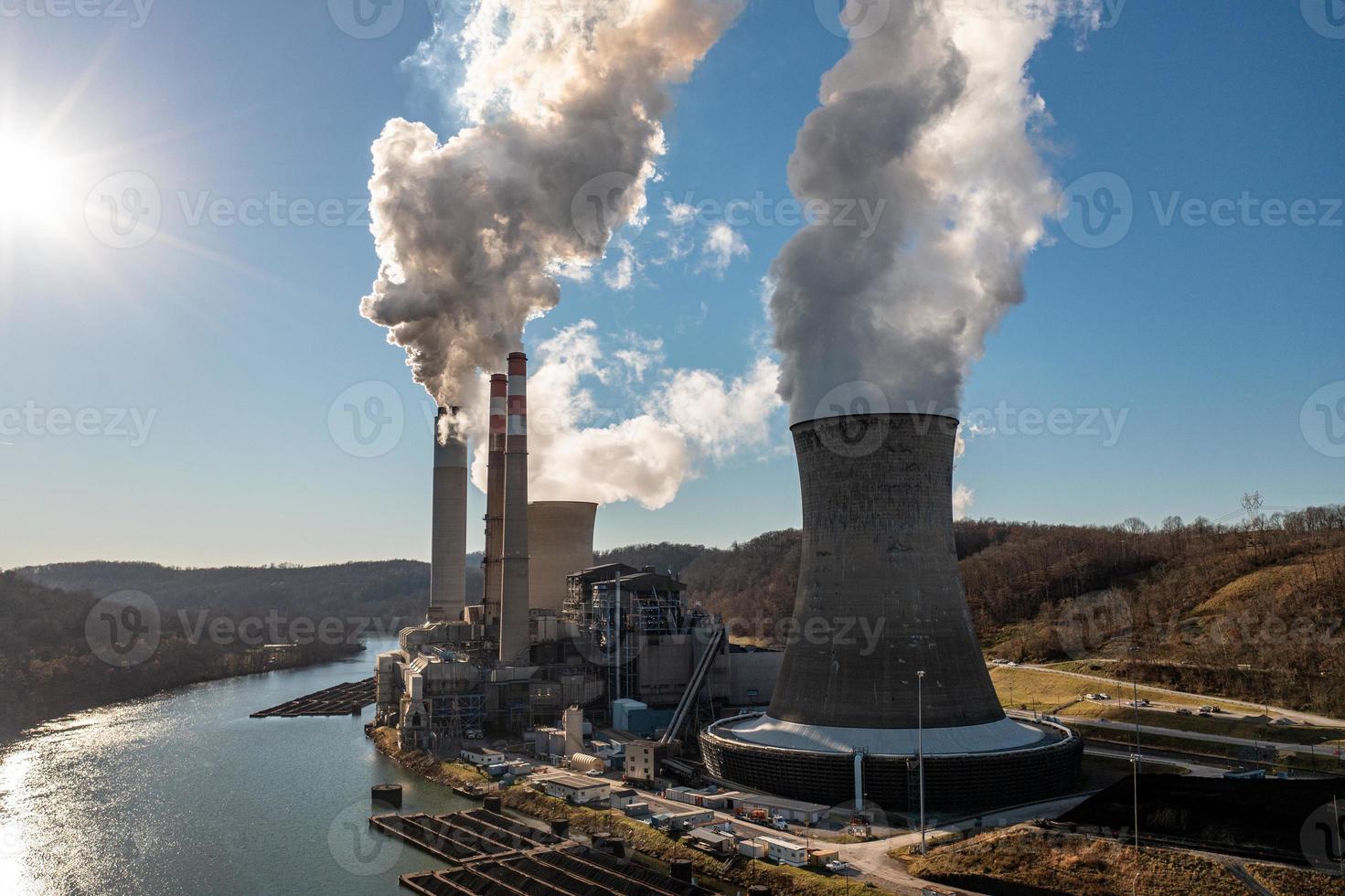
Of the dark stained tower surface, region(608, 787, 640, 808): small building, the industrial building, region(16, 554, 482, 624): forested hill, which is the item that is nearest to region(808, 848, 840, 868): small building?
the dark stained tower surface

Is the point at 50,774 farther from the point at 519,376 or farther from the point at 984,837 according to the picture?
the point at 984,837

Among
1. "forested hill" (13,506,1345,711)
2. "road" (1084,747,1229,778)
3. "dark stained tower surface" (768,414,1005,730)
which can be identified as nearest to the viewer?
"dark stained tower surface" (768,414,1005,730)

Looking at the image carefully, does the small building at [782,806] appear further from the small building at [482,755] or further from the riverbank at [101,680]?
the riverbank at [101,680]

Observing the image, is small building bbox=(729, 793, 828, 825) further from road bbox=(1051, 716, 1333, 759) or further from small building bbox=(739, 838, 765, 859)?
road bbox=(1051, 716, 1333, 759)

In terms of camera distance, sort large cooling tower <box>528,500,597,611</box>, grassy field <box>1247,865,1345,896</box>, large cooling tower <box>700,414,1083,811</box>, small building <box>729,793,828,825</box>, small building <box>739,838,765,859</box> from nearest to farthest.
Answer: grassy field <box>1247,865,1345,896</box> < small building <box>739,838,765,859</box> < small building <box>729,793,828,825</box> < large cooling tower <box>700,414,1083,811</box> < large cooling tower <box>528,500,597,611</box>

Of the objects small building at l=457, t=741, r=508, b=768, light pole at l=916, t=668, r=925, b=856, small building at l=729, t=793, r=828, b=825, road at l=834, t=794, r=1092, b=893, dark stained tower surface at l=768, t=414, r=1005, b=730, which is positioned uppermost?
dark stained tower surface at l=768, t=414, r=1005, b=730

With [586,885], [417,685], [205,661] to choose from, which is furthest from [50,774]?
[205,661]

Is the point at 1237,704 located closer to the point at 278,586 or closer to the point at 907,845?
the point at 907,845
